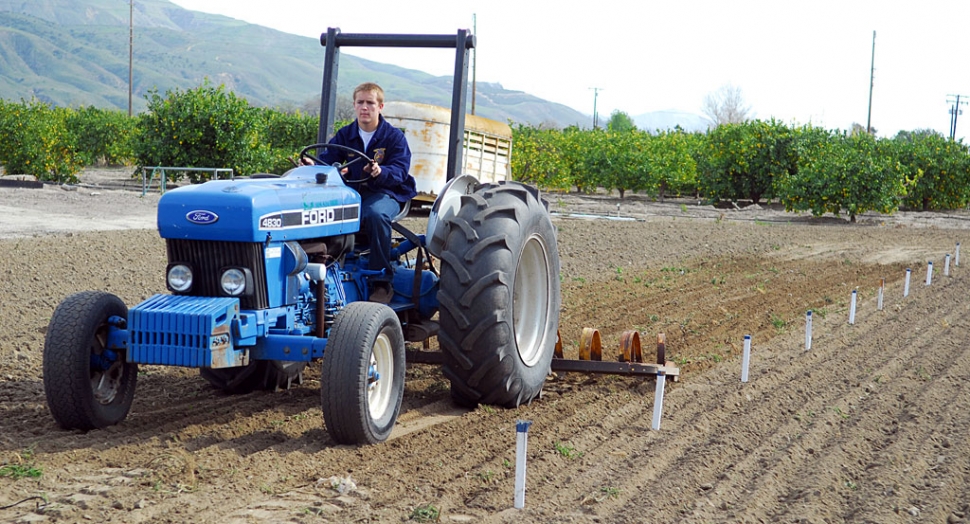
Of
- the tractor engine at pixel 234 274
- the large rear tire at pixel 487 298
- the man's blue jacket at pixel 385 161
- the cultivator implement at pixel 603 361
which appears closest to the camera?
the tractor engine at pixel 234 274

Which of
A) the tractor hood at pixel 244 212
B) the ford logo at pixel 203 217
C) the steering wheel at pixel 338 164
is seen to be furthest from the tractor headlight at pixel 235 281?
the steering wheel at pixel 338 164

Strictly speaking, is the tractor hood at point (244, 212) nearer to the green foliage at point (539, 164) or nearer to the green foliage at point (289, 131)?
the green foliage at point (539, 164)

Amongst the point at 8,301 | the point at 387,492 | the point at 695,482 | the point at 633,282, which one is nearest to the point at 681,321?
the point at 633,282

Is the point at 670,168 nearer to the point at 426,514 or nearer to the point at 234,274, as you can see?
the point at 234,274

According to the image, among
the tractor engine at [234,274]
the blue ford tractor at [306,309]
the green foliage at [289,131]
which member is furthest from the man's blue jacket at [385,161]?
the green foliage at [289,131]

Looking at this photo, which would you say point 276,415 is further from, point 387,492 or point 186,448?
point 387,492

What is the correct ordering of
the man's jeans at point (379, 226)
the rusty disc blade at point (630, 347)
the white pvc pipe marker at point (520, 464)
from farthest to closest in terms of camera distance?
the rusty disc blade at point (630, 347)
the man's jeans at point (379, 226)
the white pvc pipe marker at point (520, 464)

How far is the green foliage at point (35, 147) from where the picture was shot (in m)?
26.9

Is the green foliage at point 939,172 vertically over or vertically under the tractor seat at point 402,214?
over

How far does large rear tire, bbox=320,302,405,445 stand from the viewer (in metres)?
5.08

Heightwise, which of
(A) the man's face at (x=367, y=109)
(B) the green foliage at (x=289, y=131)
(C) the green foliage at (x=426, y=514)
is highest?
(B) the green foliage at (x=289, y=131)

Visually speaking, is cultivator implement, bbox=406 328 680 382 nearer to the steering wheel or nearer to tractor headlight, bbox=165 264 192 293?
the steering wheel

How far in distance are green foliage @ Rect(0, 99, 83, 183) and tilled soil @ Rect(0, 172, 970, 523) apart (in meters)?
17.3

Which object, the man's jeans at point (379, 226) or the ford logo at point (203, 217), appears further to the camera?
the man's jeans at point (379, 226)
